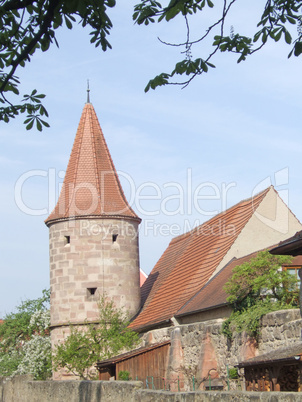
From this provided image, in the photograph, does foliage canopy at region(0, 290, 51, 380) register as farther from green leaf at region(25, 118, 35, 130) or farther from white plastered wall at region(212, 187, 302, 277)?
green leaf at region(25, 118, 35, 130)

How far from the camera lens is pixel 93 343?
2809 cm

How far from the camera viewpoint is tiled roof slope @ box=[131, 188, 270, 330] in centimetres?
2712

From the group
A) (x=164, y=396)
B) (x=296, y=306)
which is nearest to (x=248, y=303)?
(x=296, y=306)

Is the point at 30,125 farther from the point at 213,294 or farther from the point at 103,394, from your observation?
the point at 213,294

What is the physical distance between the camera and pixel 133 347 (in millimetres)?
27453

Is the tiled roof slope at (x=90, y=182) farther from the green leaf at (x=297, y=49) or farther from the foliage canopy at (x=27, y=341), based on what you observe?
the green leaf at (x=297, y=49)

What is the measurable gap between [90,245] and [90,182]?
2672mm

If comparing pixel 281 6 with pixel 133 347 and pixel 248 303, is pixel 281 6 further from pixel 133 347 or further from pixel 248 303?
pixel 133 347

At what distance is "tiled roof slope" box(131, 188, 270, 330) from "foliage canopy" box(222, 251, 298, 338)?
648 cm

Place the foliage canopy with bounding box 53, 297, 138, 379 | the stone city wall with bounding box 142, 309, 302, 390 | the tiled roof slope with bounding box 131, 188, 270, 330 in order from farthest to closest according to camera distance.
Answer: the foliage canopy with bounding box 53, 297, 138, 379, the tiled roof slope with bounding box 131, 188, 270, 330, the stone city wall with bounding box 142, 309, 302, 390

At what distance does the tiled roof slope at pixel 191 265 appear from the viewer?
27.1m

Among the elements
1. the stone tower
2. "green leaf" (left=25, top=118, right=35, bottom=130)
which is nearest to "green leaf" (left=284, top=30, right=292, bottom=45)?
"green leaf" (left=25, top=118, right=35, bottom=130)

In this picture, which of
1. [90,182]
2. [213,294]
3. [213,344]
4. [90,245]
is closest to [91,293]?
[90,245]

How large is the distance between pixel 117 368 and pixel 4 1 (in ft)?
60.4
